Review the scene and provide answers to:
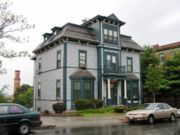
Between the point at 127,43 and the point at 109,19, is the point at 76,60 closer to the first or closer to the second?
the point at 109,19

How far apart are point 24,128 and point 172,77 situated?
85.0 ft

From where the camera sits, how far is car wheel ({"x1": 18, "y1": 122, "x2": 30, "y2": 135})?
13.3m

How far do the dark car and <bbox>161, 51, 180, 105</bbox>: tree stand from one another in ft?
76.7

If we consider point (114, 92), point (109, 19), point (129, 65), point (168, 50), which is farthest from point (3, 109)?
point (168, 50)

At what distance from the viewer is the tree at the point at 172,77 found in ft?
113

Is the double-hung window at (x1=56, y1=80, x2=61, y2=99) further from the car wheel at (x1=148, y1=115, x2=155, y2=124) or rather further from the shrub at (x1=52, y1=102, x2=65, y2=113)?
the car wheel at (x1=148, y1=115, x2=155, y2=124)

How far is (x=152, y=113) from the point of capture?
18.4m

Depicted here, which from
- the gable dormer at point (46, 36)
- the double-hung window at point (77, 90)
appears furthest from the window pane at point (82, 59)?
the gable dormer at point (46, 36)

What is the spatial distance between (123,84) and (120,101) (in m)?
2.34

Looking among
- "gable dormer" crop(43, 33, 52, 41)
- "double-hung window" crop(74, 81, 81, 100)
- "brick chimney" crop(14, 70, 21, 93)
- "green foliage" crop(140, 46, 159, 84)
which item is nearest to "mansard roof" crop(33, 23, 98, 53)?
"gable dormer" crop(43, 33, 52, 41)

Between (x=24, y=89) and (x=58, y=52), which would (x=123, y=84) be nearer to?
(x=58, y=52)

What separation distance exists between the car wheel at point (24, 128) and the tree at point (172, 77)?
23662mm

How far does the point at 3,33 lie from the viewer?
15.9 m

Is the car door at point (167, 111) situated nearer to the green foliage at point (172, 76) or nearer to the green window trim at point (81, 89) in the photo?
the green window trim at point (81, 89)
